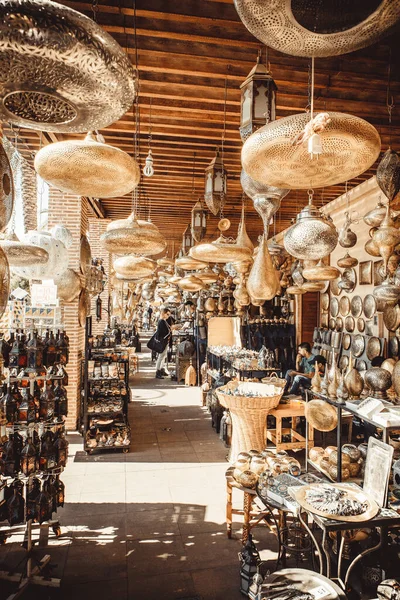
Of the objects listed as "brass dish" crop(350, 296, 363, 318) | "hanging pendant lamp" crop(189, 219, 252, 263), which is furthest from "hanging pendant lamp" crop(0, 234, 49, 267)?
"brass dish" crop(350, 296, 363, 318)

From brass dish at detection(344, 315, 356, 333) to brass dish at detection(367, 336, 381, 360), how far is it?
627 millimetres

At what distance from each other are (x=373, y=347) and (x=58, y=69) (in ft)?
19.8

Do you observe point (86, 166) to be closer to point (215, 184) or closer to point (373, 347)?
point (215, 184)

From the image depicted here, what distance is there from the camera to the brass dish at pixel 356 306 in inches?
262

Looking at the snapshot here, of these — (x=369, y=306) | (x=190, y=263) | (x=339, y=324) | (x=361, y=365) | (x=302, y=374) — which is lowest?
(x=302, y=374)

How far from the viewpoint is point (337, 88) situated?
3590 millimetres

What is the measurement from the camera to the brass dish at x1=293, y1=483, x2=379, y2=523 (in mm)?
2213

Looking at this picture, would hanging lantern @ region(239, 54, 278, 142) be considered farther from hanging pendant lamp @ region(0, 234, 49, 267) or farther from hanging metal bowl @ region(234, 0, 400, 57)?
hanging pendant lamp @ region(0, 234, 49, 267)

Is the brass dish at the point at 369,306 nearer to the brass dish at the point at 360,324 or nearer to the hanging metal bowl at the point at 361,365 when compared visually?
the brass dish at the point at 360,324

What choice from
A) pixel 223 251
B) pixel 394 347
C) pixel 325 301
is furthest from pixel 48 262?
pixel 325 301

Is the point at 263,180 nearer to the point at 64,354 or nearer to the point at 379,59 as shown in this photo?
the point at 379,59

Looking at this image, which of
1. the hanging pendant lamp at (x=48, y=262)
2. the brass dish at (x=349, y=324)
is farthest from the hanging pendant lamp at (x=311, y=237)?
the brass dish at (x=349, y=324)

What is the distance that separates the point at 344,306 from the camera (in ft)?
23.6

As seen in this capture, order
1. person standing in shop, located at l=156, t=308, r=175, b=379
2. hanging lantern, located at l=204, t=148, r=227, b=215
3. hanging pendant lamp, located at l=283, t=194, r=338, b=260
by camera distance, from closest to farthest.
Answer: hanging pendant lamp, located at l=283, t=194, r=338, b=260
hanging lantern, located at l=204, t=148, r=227, b=215
person standing in shop, located at l=156, t=308, r=175, b=379
